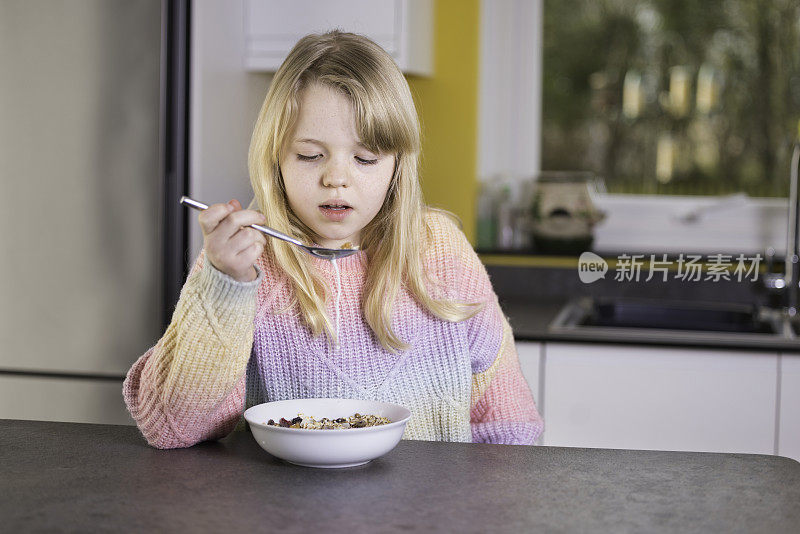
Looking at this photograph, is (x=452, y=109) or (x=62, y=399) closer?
(x=62, y=399)

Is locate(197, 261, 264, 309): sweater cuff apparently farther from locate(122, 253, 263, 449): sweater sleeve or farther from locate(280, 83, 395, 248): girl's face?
locate(280, 83, 395, 248): girl's face

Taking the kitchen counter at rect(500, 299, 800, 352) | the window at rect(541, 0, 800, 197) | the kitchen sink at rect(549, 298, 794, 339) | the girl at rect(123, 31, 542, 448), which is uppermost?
the window at rect(541, 0, 800, 197)

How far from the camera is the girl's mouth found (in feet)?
4.05

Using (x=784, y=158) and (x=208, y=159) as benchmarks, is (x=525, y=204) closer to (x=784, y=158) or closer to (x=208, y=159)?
(x=784, y=158)

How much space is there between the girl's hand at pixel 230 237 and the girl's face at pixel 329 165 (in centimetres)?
19

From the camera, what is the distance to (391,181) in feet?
4.38

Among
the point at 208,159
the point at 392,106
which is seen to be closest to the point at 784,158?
the point at 208,159

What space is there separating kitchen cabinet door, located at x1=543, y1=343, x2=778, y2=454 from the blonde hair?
2.64 ft

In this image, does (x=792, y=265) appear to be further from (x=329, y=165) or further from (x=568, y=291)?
(x=329, y=165)

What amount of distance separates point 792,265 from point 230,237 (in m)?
1.87

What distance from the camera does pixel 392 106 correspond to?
1237 mm

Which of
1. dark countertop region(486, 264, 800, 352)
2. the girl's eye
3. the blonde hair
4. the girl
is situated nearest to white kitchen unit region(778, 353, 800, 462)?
dark countertop region(486, 264, 800, 352)

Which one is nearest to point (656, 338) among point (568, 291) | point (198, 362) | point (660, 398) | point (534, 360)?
point (660, 398)

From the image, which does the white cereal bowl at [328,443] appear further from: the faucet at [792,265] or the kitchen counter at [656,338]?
the faucet at [792,265]
